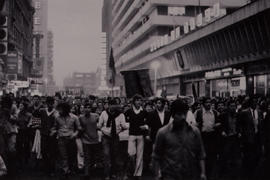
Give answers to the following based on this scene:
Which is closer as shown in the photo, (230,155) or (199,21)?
(230,155)

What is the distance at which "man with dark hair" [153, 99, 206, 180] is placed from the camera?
18.0 ft

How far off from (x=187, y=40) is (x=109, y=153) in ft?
107

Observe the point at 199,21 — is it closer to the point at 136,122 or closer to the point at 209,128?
the point at 209,128

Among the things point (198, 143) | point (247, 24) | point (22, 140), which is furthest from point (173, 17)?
point (198, 143)

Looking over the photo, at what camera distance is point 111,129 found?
1165cm

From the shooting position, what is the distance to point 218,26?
116 feet

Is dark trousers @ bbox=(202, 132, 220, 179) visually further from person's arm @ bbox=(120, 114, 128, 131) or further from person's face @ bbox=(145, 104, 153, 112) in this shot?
person's arm @ bbox=(120, 114, 128, 131)

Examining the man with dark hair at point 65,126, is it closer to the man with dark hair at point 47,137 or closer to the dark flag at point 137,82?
the man with dark hair at point 47,137

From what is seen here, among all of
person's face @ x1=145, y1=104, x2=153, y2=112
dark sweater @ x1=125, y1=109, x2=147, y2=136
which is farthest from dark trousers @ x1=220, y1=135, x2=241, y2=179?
dark sweater @ x1=125, y1=109, x2=147, y2=136

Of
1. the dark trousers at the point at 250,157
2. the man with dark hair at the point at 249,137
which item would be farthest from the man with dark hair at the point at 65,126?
the dark trousers at the point at 250,157

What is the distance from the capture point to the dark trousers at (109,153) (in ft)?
37.9

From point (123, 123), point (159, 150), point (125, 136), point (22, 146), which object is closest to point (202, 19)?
point (22, 146)

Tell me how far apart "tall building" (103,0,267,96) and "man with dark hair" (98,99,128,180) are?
1851 centimetres

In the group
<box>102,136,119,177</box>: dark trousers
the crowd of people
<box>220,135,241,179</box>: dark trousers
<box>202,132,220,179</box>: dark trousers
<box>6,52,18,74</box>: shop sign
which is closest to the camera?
the crowd of people
